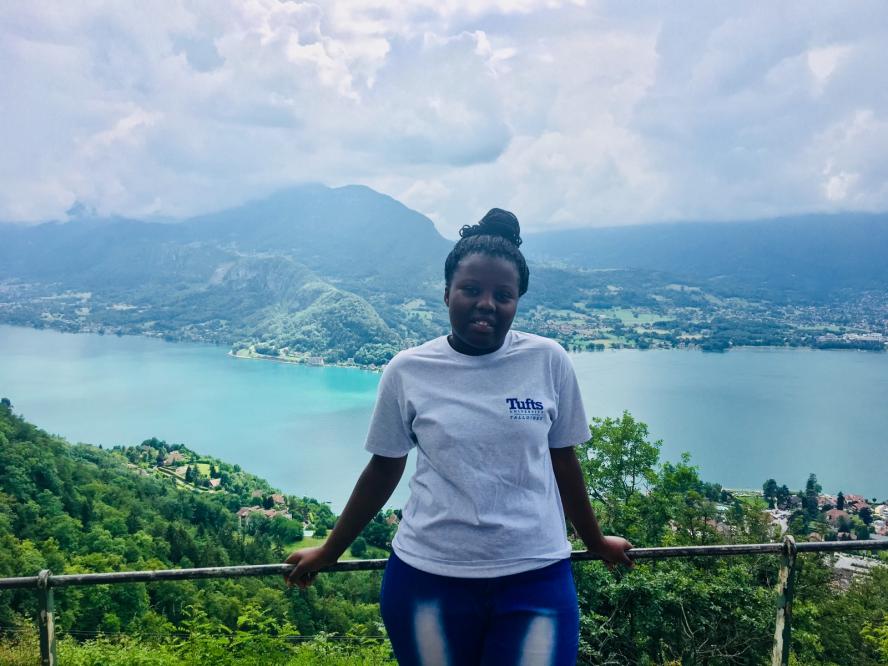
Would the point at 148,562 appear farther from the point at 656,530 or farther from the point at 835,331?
the point at 835,331

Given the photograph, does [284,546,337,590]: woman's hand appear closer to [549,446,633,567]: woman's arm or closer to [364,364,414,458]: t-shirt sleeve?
[364,364,414,458]: t-shirt sleeve

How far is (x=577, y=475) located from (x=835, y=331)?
95.1 m

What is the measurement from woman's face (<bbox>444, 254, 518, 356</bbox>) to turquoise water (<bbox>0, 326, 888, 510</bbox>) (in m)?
31.6

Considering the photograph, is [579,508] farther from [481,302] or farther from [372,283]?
[372,283]

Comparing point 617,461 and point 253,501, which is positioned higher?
point 617,461

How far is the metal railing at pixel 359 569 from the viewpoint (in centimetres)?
150

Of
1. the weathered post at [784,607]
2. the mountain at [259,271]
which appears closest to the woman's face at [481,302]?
the weathered post at [784,607]

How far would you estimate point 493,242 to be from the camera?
1.30 metres

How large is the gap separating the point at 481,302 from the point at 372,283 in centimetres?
11884

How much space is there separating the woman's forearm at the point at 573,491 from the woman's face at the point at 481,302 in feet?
0.91

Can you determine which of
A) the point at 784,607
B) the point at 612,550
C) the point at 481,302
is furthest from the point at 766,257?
the point at 481,302

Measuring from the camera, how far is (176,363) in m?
71.0

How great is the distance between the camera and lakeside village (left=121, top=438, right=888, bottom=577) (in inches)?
972

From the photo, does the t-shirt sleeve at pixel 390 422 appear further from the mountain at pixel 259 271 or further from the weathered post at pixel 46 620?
the mountain at pixel 259 271
